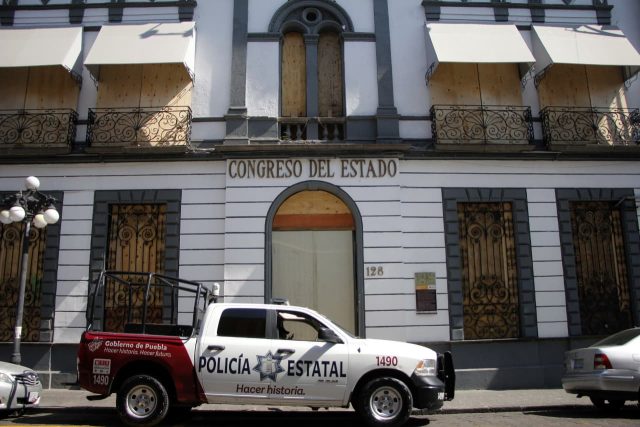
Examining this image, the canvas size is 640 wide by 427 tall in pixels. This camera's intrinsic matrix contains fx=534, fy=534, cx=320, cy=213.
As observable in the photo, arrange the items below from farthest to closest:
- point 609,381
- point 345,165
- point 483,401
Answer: point 345,165
point 483,401
point 609,381

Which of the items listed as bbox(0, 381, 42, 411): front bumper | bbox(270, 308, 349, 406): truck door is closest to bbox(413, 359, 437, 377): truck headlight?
bbox(270, 308, 349, 406): truck door

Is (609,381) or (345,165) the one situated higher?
(345,165)

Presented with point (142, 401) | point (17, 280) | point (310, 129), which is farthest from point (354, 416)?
point (17, 280)

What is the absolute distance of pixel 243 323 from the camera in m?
8.72

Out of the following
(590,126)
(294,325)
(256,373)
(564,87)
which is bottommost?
(256,373)

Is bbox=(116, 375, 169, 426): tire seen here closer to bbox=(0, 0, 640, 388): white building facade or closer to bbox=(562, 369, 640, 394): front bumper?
bbox=(0, 0, 640, 388): white building facade

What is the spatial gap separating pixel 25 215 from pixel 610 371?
39.4 ft

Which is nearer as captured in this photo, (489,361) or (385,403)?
(385,403)

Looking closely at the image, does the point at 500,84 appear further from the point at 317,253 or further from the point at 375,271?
the point at 317,253

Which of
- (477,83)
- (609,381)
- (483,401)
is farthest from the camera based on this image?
(477,83)

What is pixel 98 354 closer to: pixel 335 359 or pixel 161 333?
pixel 161 333

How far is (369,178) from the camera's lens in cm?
1385

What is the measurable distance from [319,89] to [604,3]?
8.82 meters

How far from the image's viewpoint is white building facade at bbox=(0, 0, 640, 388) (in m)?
13.4
